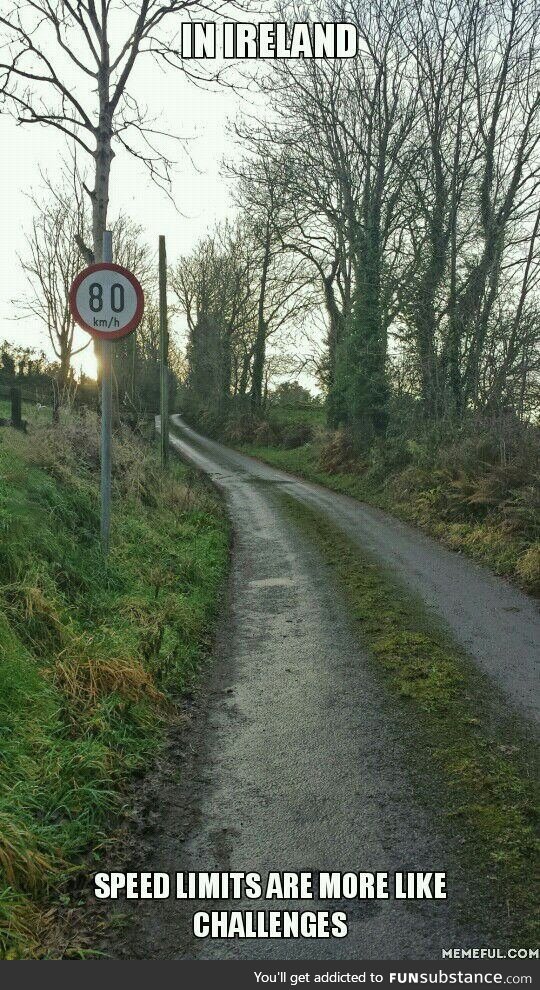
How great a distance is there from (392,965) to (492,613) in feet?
17.7

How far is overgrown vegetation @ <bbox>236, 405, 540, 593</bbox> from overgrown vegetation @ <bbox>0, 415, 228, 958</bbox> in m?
4.29

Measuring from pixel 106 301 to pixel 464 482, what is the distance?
314 inches

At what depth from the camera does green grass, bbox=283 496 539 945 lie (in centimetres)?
319

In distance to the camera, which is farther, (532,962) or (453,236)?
(453,236)

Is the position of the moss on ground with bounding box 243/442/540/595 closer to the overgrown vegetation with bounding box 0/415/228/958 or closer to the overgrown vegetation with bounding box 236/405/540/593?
the overgrown vegetation with bounding box 236/405/540/593

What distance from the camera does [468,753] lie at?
4.42m

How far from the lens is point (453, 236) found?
1677cm

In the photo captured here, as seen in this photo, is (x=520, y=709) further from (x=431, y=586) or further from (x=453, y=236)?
(x=453, y=236)

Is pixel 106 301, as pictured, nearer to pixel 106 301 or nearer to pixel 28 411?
pixel 106 301

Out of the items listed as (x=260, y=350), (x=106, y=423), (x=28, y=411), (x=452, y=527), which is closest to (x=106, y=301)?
(x=106, y=423)

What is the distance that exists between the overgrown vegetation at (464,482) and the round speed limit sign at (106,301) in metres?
6.03

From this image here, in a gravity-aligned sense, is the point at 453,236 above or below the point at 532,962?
above

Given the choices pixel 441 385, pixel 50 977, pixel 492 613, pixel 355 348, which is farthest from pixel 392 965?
pixel 355 348

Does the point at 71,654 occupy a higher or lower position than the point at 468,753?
higher
